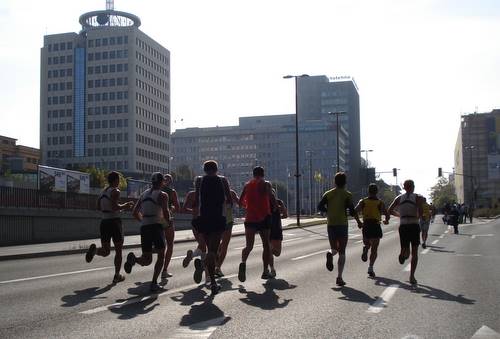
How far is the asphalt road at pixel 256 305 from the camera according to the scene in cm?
664

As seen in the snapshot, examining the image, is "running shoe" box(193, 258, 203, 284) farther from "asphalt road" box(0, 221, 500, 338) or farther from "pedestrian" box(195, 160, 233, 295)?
"asphalt road" box(0, 221, 500, 338)

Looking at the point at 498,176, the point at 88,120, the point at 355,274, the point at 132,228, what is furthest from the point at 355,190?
the point at 355,274

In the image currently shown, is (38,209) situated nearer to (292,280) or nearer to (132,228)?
(132,228)

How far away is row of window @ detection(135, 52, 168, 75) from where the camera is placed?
146 m

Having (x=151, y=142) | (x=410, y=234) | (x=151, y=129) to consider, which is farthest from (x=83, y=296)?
(x=151, y=129)

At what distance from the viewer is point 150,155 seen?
149625mm

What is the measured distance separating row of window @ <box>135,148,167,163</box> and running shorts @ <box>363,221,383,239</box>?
133 metres

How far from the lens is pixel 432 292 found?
31.7 feet

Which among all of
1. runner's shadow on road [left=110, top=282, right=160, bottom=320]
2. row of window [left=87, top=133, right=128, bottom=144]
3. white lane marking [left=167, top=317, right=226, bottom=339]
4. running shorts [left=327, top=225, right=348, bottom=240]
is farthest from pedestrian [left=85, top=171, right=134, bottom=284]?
row of window [left=87, top=133, right=128, bottom=144]

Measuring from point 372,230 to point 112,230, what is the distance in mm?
4988

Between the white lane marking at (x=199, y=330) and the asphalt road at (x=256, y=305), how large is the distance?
0.03 ft

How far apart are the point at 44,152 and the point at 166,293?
477 feet

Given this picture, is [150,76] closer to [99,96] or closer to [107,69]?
[107,69]

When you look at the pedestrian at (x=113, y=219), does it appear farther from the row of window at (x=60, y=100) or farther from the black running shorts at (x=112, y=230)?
the row of window at (x=60, y=100)
